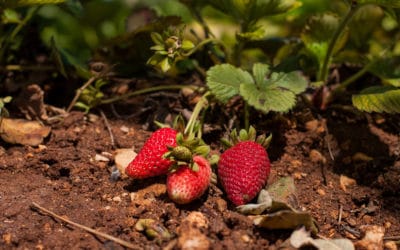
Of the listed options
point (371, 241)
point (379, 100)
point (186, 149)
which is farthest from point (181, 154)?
point (379, 100)

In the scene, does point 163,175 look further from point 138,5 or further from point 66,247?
point 138,5

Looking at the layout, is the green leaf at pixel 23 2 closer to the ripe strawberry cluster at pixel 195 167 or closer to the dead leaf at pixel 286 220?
the ripe strawberry cluster at pixel 195 167

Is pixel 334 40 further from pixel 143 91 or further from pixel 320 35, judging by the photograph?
pixel 143 91

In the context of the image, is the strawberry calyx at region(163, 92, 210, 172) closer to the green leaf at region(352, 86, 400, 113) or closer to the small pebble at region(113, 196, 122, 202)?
the small pebble at region(113, 196, 122, 202)

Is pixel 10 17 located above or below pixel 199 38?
above

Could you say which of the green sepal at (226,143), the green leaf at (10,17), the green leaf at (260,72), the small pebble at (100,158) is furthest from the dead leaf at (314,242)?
the green leaf at (10,17)

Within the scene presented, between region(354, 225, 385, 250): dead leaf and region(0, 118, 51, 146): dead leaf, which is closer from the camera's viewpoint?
region(354, 225, 385, 250): dead leaf

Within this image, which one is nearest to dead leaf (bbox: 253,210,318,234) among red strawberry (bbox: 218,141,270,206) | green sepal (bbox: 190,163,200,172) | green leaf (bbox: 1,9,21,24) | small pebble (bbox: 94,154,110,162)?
red strawberry (bbox: 218,141,270,206)
